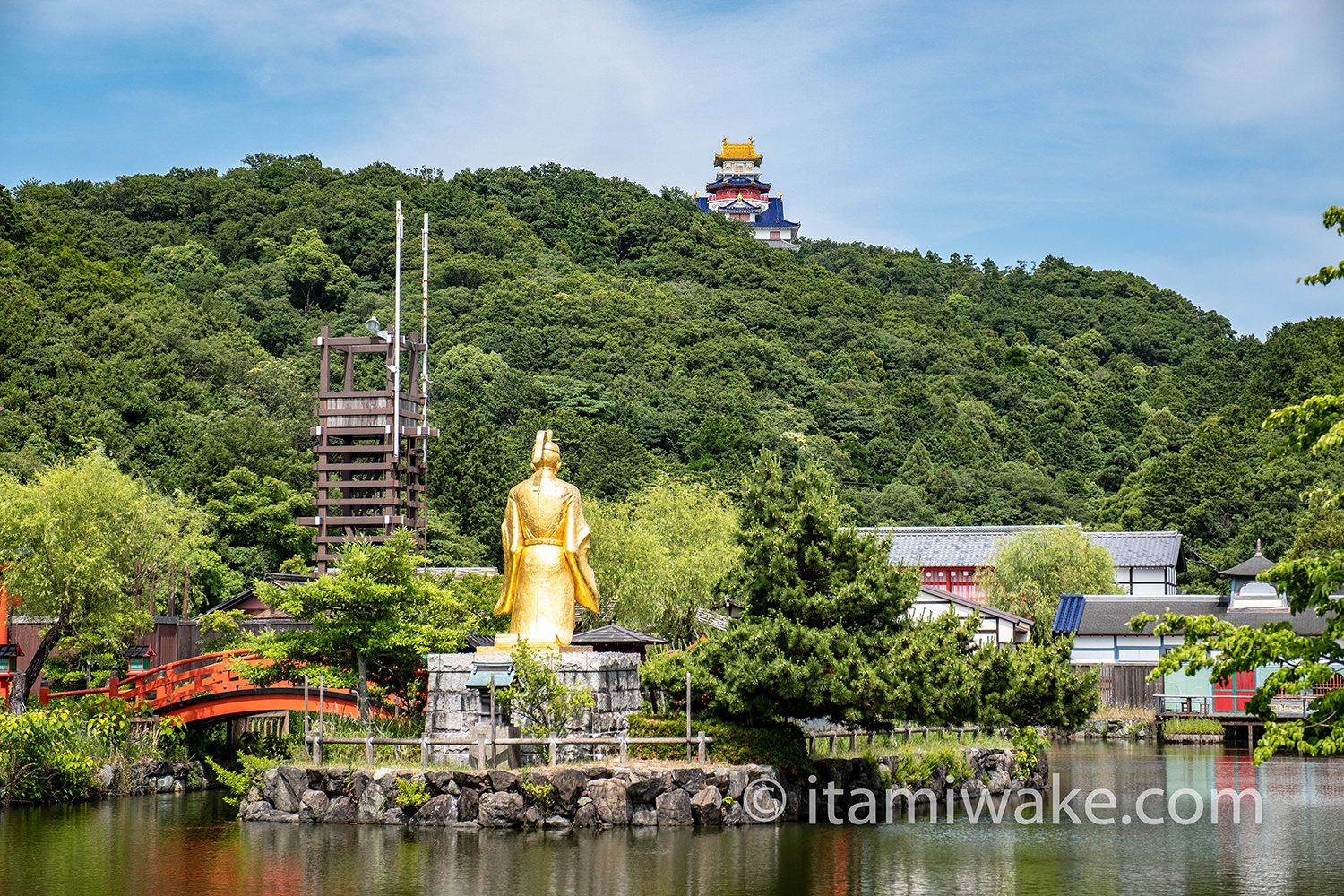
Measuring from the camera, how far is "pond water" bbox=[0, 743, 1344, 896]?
16141mm

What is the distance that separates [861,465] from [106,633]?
167 feet

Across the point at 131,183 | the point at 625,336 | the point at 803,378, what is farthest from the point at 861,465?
the point at 131,183

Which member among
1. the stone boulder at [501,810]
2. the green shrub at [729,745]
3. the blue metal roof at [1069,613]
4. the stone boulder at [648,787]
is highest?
the blue metal roof at [1069,613]

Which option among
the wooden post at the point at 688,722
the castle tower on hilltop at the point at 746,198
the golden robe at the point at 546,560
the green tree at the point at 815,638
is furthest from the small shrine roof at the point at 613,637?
the castle tower on hilltop at the point at 746,198

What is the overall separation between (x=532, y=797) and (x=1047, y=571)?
33454 mm

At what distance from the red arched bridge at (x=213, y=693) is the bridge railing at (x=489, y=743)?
3.26 m

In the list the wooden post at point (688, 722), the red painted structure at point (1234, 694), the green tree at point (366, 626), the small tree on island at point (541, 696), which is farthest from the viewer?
the red painted structure at point (1234, 694)

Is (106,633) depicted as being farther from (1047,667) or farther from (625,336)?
(625,336)

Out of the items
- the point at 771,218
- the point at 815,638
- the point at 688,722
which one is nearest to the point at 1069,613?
the point at 815,638

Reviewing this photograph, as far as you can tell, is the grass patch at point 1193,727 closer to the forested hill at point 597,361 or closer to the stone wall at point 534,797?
the forested hill at point 597,361

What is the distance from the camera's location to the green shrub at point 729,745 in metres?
22.0

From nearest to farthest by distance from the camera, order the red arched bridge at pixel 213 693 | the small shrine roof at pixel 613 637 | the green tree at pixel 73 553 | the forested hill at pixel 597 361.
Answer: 1. the red arched bridge at pixel 213 693
2. the green tree at pixel 73 553
3. the small shrine roof at pixel 613 637
4. the forested hill at pixel 597 361

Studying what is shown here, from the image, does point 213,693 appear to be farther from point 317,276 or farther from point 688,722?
point 317,276

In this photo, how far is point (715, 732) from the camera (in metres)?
22.1
